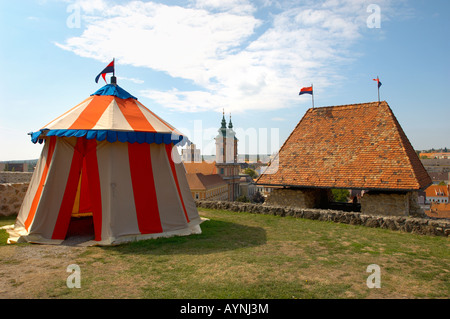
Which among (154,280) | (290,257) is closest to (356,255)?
(290,257)

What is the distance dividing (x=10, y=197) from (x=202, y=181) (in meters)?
48.9

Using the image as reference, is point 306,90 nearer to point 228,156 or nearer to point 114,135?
point 114,135

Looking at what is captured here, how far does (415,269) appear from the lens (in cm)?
505

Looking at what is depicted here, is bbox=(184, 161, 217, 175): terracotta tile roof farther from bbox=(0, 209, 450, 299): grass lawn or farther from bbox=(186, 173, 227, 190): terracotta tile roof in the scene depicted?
bbox=(0, 209, 450, 299): grass lawn

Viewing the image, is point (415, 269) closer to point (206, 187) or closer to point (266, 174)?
point (266, 174)

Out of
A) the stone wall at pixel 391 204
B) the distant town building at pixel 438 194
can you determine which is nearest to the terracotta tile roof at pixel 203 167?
the distant town building at pixel 438 194

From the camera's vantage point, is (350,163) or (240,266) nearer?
(240,266)

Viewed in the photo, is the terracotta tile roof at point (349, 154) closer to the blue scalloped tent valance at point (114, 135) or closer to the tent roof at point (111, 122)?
the blue scalloped tent valance at point (114, 135)

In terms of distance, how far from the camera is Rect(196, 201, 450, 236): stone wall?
7425 mm

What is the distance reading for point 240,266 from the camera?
502cm

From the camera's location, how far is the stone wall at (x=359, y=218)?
743 cm

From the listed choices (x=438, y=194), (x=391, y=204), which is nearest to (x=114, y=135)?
(x=391, y=204)

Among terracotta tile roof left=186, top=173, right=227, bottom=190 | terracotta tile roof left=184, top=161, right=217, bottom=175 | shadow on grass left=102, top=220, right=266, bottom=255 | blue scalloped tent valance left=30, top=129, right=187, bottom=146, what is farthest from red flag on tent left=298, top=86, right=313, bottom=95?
terracotta tile roof left=184, top=161, right=217, bottom=175

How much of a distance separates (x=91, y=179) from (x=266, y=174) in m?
7.27
